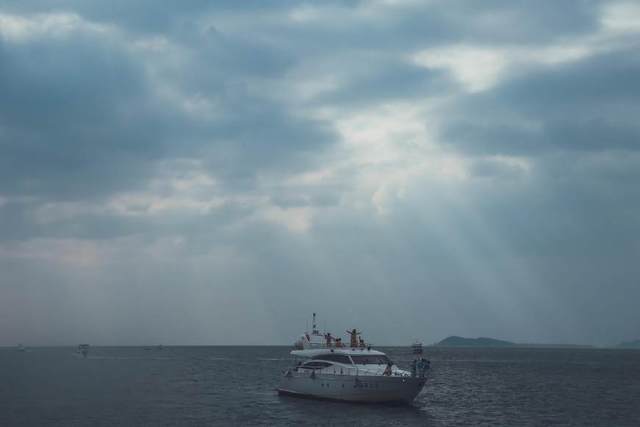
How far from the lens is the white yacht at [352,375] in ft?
190

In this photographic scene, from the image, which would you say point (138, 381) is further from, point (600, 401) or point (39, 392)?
point (600, 401)

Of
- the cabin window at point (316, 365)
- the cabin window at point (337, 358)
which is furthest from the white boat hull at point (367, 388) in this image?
the cabin window at point (337, 358)

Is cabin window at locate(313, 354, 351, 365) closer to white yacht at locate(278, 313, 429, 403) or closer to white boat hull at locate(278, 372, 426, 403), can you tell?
white yacht at locate(278, 313, 429, 403)

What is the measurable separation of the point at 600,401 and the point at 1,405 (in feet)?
208

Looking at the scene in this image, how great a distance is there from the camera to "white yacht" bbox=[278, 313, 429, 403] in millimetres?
58031

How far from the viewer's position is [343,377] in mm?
60094

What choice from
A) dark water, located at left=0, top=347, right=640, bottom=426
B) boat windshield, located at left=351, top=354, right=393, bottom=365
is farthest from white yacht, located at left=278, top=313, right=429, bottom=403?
dark water, located at left=0, top=347, right=640, bottom=426

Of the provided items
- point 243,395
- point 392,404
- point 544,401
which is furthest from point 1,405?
point 544,401

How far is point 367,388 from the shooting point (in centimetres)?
5822

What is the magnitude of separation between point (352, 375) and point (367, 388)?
211 cm

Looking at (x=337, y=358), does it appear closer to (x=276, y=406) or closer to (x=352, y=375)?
(x=352, y=375)

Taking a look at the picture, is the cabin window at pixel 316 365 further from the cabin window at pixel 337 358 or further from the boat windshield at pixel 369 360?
the boat windshield at pixel 369 360

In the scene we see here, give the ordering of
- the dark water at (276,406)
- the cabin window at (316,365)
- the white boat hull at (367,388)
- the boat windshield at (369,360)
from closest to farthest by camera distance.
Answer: the dark water at (276,406) → the white boat hull at (367,388) → the boat windshield at (369,360) → the cabin window at (316,365)

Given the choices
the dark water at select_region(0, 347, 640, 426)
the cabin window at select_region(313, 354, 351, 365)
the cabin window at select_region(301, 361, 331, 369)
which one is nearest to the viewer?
the dark water at select_region(0, 347, 640, 426)
